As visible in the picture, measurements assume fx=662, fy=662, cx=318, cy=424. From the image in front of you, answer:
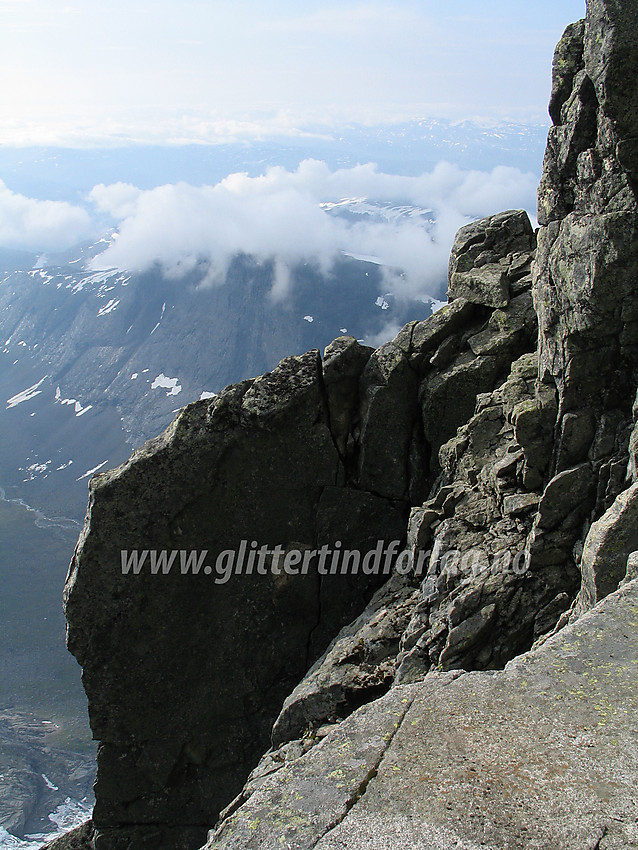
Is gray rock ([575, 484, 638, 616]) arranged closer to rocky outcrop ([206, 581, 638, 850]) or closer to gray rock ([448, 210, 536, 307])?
rocky outcrop ([206, 581, 638, 850])

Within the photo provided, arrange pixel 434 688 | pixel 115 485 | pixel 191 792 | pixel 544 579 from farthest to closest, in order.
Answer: pixel 191 792, pixel 115 485, pixel 544 579, pixel 434 688

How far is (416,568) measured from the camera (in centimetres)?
2342

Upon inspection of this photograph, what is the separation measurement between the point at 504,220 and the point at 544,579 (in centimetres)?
1778

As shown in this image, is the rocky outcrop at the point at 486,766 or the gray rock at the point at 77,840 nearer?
the rocky outcrop at the point at 486,766

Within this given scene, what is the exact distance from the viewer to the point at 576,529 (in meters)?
18.7

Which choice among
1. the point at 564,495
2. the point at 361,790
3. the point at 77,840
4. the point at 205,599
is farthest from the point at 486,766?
the point at 77,840

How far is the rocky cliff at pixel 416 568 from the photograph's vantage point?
406 inches

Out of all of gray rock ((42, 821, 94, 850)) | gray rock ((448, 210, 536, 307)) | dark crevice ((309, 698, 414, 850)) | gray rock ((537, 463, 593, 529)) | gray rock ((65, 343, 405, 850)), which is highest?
gray rock ((448, 210, 536, 307))

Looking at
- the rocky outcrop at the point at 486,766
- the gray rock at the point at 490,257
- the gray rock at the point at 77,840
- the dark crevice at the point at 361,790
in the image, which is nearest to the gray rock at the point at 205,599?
Result: the gray rock at the point at 77,840

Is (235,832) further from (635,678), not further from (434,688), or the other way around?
(635,678)

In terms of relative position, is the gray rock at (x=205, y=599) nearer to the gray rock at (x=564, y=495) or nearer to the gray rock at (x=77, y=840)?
the gray rock at (x=77, y=840)

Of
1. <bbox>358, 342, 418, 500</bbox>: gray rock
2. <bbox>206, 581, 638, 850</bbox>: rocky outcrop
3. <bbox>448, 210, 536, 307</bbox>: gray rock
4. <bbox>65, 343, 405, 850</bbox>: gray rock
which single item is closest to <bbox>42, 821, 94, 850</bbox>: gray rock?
<bbox>65, 343, 405, 850</bbox>: gray rock

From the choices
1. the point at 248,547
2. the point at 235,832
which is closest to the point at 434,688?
the point at 235,832

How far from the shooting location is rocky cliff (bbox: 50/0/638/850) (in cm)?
1032
